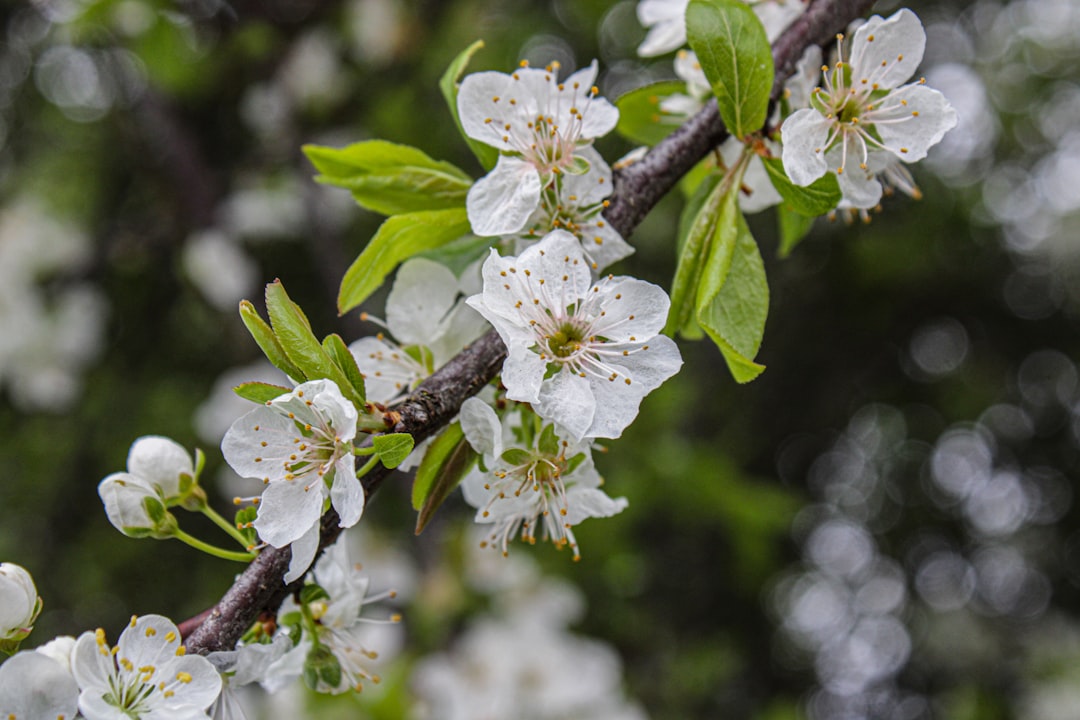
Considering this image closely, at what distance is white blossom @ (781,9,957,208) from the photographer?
1.13 meters

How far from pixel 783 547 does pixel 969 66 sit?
2.54m

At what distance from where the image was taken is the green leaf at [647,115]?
1403 mm

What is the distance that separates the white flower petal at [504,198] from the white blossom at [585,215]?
0.12ft

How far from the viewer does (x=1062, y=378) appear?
16.1 feet

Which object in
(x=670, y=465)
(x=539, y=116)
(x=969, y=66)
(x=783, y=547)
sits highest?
(x=539, y=116)

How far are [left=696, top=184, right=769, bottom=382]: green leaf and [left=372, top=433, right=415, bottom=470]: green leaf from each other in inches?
13.8

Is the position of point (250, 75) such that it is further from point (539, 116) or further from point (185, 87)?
point (539, 116)

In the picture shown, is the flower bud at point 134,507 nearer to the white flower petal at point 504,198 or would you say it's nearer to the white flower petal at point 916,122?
the white flower petal at point 504,198

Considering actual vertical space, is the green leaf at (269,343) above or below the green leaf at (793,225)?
above

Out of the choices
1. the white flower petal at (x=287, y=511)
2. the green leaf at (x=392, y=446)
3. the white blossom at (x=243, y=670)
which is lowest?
the white blossom at (x=243, y=670)

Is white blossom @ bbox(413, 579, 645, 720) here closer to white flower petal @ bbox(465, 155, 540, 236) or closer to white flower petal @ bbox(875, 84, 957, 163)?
white flower petal @ bbox(465, 155, 540, 236)

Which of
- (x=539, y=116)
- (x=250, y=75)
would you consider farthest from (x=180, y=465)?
(x=250, y=75)

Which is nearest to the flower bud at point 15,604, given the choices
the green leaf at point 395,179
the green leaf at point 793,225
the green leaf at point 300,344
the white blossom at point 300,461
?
the white blossom at point 300,461

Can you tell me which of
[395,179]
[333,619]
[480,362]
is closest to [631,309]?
[480,362]
